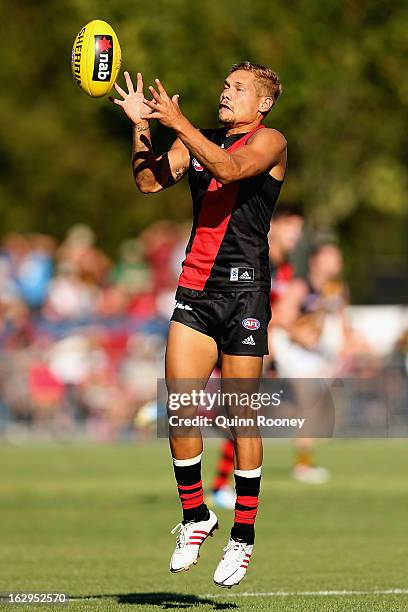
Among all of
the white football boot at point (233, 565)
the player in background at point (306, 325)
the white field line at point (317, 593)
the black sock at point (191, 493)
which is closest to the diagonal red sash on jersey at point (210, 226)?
the black sock at point (191, 493)

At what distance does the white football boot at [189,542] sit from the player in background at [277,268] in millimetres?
4489

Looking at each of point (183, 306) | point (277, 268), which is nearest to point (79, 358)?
point (277, 268)

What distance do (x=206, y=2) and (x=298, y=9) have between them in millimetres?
1390

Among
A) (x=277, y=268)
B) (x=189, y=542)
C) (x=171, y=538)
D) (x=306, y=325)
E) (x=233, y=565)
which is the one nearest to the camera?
(x=233, y=565)

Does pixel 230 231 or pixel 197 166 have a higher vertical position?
pixel 197 166

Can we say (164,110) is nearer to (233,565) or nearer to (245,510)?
(245,510)

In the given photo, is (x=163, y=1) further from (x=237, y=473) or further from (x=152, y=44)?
(x=237, y=473)

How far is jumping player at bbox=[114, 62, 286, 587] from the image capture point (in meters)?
8.13

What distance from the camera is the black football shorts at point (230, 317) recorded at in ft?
26.7

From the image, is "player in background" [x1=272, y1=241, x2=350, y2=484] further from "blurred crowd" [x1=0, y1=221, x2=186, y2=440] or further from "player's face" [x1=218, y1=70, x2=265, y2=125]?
"player's face" [x1=218, y1=70, x2=265, y2=125]

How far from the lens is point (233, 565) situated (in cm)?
796

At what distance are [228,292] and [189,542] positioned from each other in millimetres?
1313

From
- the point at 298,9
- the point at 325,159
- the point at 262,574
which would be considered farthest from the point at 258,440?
the point at 325,159

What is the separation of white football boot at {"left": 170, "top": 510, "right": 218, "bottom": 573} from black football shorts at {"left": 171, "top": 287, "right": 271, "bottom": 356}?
0.91m
